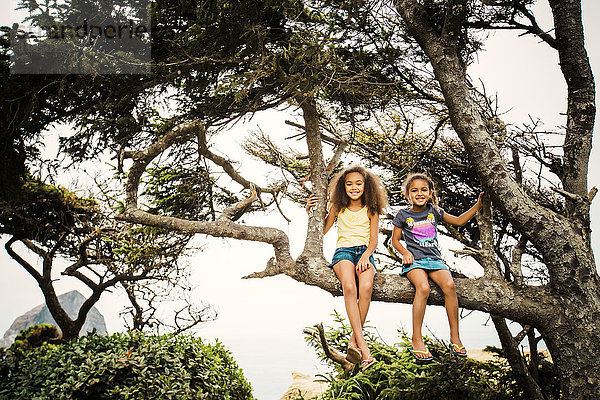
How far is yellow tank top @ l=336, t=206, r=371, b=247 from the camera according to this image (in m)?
4.13

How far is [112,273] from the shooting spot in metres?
9.32

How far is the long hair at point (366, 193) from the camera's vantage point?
4.25 metres

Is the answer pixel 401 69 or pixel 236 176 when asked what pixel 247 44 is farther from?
pixel 401 69

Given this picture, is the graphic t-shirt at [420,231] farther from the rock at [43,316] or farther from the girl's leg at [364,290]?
the rock at [43,316]

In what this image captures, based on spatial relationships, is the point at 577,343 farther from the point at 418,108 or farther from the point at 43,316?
the point at 43,316

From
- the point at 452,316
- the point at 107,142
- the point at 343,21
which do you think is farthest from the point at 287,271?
the point at 107,142

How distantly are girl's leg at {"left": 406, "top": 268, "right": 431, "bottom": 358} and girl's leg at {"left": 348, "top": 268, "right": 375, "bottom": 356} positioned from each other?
0.43m

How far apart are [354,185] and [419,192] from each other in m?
0.62

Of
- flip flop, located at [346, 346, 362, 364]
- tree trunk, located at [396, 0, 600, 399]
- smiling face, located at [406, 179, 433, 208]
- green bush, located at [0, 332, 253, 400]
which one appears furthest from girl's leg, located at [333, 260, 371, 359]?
green bush, located at [0, 332, 253, 400]

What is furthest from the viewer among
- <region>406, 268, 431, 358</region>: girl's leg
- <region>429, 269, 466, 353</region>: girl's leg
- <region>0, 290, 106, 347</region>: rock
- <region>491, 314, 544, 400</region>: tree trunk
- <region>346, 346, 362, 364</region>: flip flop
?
<region>0, 290, 106, 347</region>: rock

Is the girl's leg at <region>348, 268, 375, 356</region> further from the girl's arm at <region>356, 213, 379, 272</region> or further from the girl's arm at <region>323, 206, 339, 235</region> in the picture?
the girl's arm at <region>323, 206, 339, 235</region>

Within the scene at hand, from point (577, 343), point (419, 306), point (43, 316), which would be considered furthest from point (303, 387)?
point (43, 316)

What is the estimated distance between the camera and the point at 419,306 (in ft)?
13.2

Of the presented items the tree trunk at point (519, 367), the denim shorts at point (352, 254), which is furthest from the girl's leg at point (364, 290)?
the tree trunk at point (519, 367)
